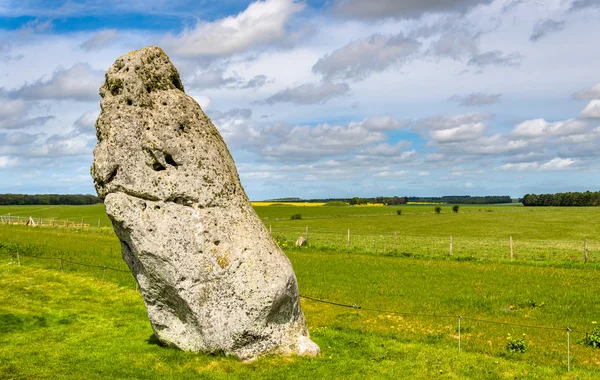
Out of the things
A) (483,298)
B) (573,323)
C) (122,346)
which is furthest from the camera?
(483,298)

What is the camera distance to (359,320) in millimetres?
17062

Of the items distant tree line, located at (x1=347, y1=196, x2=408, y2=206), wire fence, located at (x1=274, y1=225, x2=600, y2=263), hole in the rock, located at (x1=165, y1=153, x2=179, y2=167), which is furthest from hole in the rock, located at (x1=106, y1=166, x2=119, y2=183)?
distant tree line, located at (x1=347, y1=196, x2=408, y2=206)

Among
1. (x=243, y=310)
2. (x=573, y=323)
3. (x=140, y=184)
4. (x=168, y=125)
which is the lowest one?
(x=573, y=323)

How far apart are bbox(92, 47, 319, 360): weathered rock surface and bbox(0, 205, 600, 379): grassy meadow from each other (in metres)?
0.97

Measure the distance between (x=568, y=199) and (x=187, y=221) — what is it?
163 metres

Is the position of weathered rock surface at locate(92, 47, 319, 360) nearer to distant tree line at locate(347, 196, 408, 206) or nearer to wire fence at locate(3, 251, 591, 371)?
wire fence at locate(3, 251, 591, 371)

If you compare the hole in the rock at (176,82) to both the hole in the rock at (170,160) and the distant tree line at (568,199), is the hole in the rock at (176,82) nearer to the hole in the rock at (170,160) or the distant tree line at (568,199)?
the hole in the rock at (170,160)

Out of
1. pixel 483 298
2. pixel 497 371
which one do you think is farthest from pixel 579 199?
pixel 497 371

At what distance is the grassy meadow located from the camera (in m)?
13.3

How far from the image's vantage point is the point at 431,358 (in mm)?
14180

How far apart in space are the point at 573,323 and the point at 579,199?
150 m

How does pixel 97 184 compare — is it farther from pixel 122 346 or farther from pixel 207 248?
pixel 122 346

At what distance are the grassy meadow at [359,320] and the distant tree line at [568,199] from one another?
417 ft

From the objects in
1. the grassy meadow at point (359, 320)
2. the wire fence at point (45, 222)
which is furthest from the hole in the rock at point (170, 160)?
the wire fence at point (45, 222)
